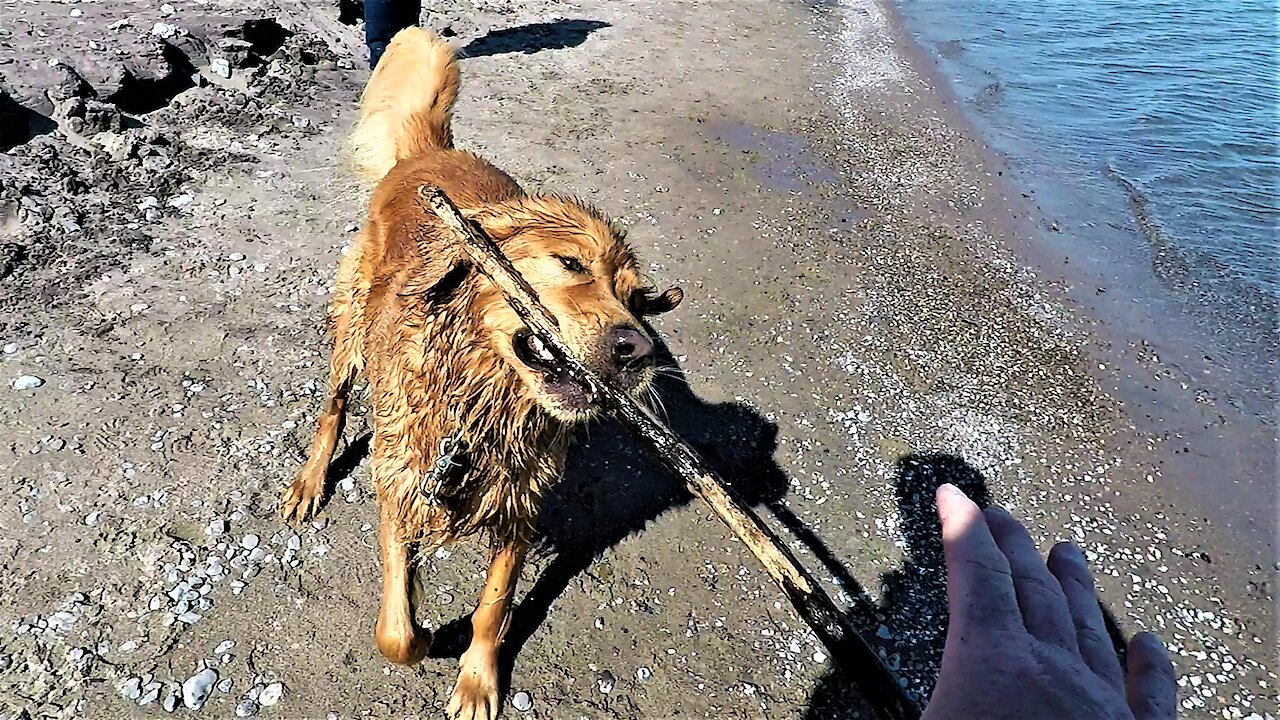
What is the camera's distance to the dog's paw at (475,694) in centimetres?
322

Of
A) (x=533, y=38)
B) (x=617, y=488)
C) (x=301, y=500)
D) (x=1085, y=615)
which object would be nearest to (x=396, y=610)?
(x=301, y=500)

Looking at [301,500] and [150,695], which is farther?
[301,500]

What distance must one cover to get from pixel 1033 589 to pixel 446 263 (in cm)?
201

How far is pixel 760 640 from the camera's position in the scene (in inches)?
146

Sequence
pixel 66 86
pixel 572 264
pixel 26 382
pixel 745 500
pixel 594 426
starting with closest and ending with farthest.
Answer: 1. pixel 572 264
2. pixel 745 500
3. pixel 26 382
4. pixel 594 426
5. pixel 66 86

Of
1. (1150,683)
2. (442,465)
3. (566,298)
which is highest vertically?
(1150,683)

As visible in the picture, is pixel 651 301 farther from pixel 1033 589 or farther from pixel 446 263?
pixel 1033 589

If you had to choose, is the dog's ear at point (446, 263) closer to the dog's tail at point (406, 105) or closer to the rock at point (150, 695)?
the dog's tail at point (406, 105)

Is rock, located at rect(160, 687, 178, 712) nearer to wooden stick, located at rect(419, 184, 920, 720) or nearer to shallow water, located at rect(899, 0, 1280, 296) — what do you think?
wooden stick, located at rect(419, 184, 920, 720)

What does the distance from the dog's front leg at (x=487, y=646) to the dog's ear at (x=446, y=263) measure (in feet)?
3.71

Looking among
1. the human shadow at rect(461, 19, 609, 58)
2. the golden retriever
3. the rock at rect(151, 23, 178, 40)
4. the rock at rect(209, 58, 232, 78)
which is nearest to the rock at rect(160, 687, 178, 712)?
the golden retriever

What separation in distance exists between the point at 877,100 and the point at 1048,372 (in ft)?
20.2

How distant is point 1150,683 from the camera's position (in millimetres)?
1313

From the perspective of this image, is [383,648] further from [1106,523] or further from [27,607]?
[1106,523]
